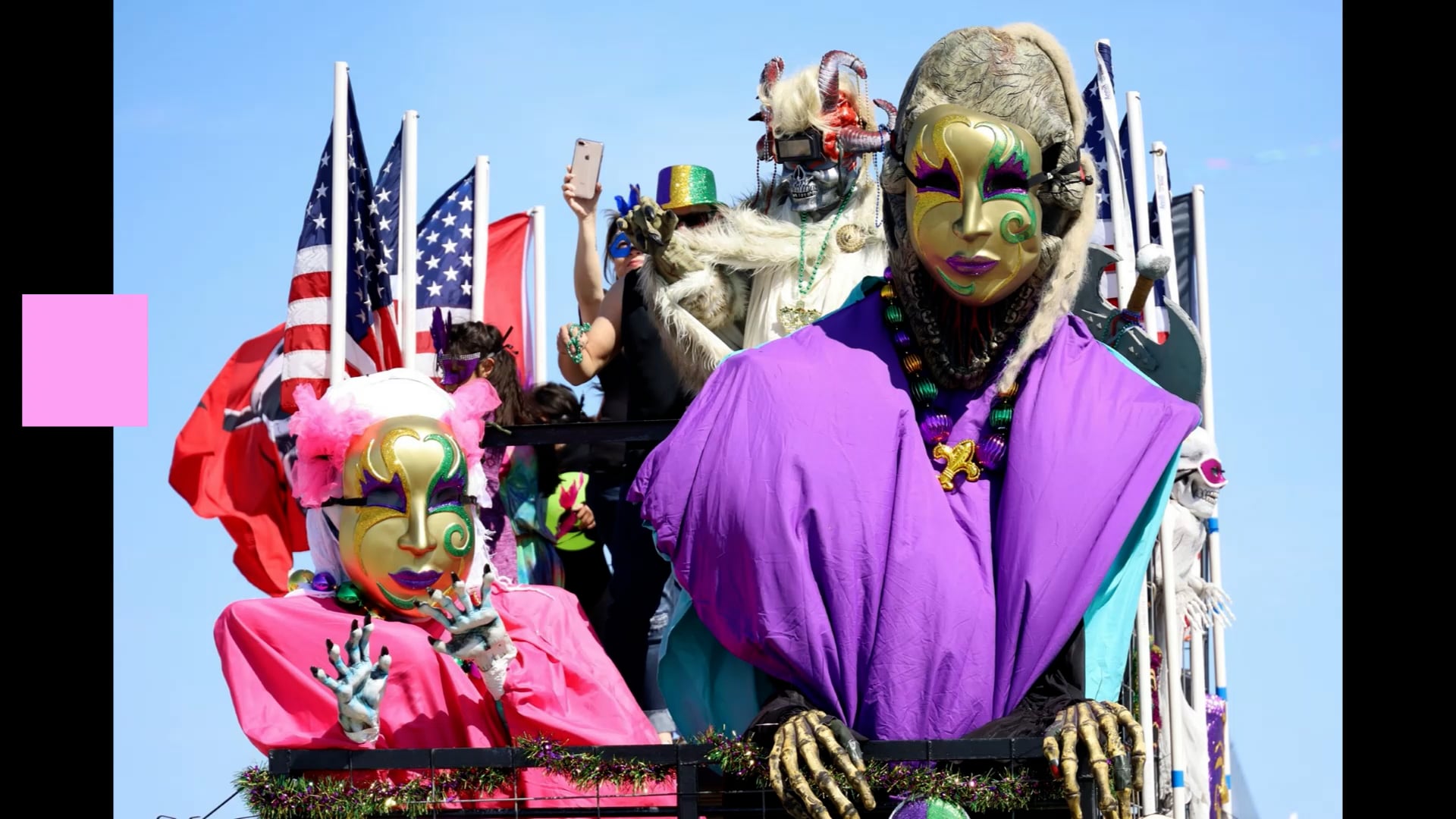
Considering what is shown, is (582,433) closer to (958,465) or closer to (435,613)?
(435,613)

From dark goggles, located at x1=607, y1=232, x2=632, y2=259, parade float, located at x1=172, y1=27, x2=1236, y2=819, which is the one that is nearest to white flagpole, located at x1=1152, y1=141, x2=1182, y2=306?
parade float, located at x1=172, y1=27, x2=1236, y2=819

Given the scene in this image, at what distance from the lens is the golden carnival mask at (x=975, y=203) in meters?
4.70

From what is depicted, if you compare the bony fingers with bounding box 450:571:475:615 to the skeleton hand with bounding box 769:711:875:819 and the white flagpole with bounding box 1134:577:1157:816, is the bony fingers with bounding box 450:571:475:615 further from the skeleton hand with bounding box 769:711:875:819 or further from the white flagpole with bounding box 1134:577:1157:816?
the white flagpole with bounding box 1134:577:1157:816

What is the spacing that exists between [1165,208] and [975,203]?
3.25 meters

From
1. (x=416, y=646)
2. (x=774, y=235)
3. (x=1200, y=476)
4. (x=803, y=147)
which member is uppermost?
(x=803, y=147)

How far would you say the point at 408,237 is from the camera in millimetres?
7762

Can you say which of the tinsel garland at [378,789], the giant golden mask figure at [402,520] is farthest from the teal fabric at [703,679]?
the giant golden mask figure at [402,520]

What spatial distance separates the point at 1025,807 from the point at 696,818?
70cm

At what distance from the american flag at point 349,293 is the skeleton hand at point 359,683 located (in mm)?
2043

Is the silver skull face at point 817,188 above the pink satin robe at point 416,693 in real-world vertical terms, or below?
above

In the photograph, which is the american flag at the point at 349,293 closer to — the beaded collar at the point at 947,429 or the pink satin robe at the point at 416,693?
the pink satin robe at the point at 416,693

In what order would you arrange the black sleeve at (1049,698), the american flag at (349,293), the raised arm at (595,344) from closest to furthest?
1. the black sleeve at (1049,698)
2. the raised arm at (595,344)
3. the american flag at (349,293)

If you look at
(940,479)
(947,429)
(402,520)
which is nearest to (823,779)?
(940,479)

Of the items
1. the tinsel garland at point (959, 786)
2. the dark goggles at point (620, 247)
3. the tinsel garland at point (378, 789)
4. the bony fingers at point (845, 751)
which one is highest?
the dark goggles at point (620, 247)
